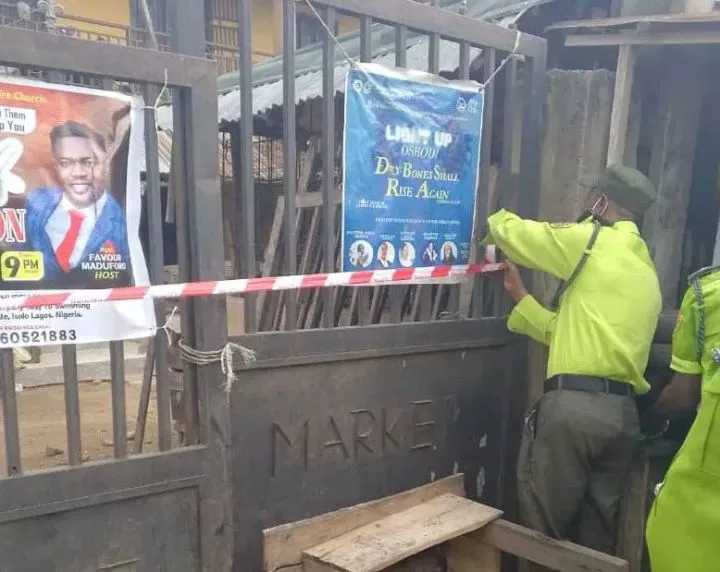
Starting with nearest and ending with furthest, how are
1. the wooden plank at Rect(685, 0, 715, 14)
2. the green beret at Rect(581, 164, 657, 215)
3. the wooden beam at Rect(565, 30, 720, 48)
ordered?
the green beret at Rect(581, 164, 657, 215) → the wooden beam at Rect(565, 30, 720, 48) → the wooden plank at Rect(685, 0, 715, 14)

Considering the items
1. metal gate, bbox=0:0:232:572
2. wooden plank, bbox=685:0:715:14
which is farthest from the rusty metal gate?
wooden plank, bbox=685:0:715:14

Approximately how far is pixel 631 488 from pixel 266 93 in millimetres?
3940

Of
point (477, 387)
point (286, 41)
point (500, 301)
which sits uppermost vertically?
point (286, 41)

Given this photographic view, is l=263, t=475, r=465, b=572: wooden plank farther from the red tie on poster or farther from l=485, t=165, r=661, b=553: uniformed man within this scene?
the red tie on poster

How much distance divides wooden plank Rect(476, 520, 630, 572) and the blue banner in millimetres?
1267

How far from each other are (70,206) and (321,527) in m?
1.61

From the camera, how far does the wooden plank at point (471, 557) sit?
3.28m

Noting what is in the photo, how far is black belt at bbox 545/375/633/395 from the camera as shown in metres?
3.10

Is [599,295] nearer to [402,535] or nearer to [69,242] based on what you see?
[402,535]

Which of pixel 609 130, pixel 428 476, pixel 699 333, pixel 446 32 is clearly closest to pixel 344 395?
pixel 428 476

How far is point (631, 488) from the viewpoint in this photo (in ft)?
11.7

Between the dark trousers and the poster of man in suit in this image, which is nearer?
the poster of man in suit

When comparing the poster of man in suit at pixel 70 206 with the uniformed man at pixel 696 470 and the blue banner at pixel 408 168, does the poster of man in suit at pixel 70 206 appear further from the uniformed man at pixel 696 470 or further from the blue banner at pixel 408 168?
the uniformed man at pixel 696 470

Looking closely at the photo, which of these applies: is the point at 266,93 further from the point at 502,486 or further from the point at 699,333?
the point at 699,333
